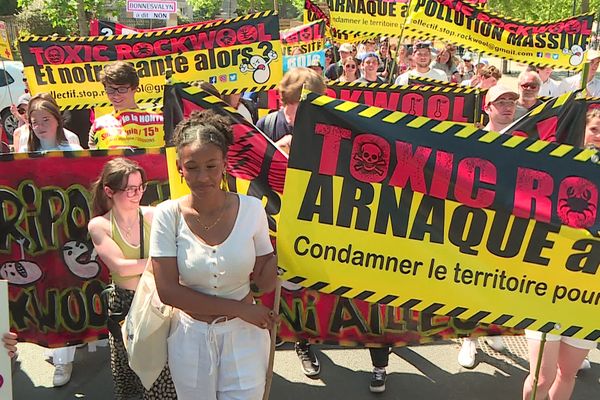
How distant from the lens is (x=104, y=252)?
320cm

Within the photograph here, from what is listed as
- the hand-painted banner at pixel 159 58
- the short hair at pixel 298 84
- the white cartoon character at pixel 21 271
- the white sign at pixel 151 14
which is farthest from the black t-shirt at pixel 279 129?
the white sign at pixel 151 14

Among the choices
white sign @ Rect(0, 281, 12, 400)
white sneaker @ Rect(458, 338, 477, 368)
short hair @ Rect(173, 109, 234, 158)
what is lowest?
white sneaker @ Rect(458, 338, 477, 368)

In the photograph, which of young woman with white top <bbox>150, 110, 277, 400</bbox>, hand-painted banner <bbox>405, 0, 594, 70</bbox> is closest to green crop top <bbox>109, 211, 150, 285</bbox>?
young woman with white top <bbox>150, 110, 277, 400</bbox>

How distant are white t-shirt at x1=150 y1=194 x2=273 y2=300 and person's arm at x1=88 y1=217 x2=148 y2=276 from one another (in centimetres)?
79

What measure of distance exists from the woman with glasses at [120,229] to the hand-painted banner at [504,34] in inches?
205

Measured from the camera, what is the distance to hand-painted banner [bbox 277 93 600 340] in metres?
2.62

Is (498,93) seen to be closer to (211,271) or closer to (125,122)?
(125,122)

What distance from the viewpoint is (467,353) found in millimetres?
4395

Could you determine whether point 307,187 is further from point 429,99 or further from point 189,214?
point 429,99

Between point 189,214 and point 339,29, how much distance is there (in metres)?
6.72

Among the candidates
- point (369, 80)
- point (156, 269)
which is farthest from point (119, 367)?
point (369, 80)

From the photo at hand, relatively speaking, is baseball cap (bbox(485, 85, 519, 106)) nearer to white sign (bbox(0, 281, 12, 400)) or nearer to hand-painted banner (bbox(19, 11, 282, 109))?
hand-painted banner (bbox(19, 11, 282, 109))

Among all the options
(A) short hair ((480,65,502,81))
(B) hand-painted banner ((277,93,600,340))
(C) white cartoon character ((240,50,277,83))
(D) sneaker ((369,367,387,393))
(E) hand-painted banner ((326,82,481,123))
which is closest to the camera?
(B) hand-painted banner ((277,93,600,340))

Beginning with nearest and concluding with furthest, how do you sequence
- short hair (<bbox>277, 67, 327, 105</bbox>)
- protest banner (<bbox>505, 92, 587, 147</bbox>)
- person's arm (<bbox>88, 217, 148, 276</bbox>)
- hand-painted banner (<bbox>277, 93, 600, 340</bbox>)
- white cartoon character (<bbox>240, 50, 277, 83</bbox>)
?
hand-painted banner (<bbox>277, 93, 600, 340</bbox>)
person's arm (<bbox>88, 217, 148, 276</bbox>)
protest banner (<bbox>505, 92, 587, 147</bbox>)
short hair (<bbox>277, 67, 327, 105</bbox>)
white cartoon character (<bbox>240, 50, 277, 83</bbox>)
